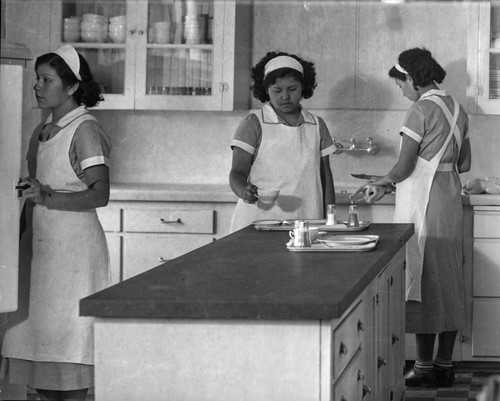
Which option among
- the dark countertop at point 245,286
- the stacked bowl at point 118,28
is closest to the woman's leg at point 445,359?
the dark countertop at point 245,286

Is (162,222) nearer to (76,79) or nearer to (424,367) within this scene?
(424,367)

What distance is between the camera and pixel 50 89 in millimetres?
3695

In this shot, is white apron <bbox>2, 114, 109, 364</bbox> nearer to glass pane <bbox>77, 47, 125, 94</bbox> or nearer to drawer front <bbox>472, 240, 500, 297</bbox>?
glass pane <bbox>77, 47, 125, 94</bbox>

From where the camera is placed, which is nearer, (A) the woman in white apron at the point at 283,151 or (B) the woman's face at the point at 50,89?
(B) the woman's face at the point at 50,89

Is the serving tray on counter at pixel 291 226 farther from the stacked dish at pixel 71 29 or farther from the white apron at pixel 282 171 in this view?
the stacked dish at pixel 71 29

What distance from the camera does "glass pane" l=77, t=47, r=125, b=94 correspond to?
5785 millimetres

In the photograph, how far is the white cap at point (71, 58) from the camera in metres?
3.68

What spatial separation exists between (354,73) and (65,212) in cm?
278

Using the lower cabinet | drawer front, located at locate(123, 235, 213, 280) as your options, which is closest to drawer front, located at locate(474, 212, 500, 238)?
the lower cabinet

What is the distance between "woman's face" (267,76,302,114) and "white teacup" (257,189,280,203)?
0.46 metres

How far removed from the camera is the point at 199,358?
7.08 feet

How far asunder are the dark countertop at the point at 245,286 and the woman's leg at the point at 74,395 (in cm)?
83

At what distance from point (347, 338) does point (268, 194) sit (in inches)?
67.8

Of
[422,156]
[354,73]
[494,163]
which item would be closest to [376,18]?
[354,73]
